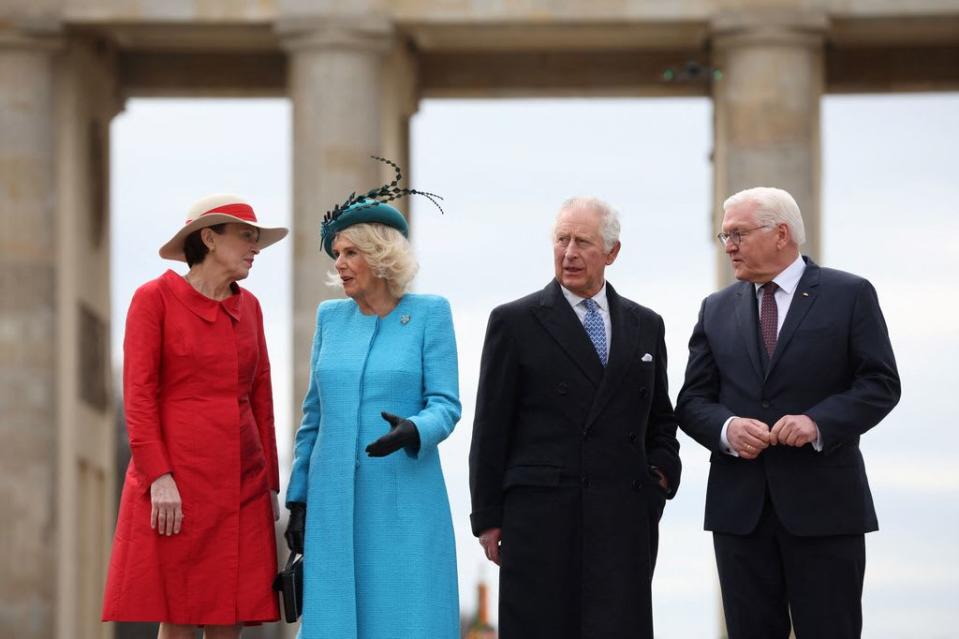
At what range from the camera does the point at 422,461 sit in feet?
36.0

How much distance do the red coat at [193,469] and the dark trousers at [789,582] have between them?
2339 mm

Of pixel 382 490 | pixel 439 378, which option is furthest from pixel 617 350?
pixel 382 490

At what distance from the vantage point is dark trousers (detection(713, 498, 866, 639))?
1090 centimetres

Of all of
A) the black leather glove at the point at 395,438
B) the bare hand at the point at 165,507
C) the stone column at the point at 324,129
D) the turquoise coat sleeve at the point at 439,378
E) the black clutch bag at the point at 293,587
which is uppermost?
the stone column at the point at 324,129

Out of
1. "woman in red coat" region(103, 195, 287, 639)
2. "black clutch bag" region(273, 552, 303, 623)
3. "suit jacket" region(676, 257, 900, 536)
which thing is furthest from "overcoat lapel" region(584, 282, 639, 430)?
"woman in red coat" region(103, 195, 287, 639)

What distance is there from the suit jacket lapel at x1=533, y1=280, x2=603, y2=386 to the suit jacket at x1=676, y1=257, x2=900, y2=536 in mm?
565

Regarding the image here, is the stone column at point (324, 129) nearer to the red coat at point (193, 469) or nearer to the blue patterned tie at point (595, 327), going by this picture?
the red coat at point (193, 469)

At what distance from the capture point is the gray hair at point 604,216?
11.2 metres

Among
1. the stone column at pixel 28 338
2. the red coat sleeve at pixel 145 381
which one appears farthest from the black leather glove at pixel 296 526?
the stone column at pixel 28 338

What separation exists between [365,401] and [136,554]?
1359mm

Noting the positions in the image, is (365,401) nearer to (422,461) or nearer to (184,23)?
(422,461)

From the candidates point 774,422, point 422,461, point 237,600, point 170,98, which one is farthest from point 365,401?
point 170,98

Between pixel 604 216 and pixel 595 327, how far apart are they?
1.86 feet

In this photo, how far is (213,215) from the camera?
1138 cm
